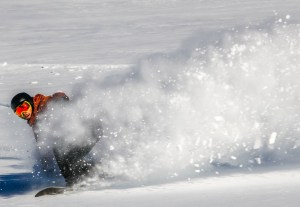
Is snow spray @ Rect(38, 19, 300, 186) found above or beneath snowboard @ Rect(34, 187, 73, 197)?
above

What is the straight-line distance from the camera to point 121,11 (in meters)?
25.3

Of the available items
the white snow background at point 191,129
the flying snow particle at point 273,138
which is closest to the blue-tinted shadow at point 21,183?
the white snow background at point 191,129

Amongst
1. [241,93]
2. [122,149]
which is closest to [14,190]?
[122,149]

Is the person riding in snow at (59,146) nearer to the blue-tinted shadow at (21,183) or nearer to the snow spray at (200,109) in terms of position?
the snow spray at (200,109)

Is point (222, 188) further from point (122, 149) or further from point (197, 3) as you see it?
point (197, 3)

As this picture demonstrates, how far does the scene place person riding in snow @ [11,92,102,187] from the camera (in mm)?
6825

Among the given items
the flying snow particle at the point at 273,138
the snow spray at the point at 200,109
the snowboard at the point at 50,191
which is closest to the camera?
the snowboard at the point at 50,191

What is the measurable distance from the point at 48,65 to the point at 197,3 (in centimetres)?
1244

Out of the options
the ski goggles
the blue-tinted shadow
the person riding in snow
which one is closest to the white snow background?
the blue-tinted shadow

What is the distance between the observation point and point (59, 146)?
7.04m

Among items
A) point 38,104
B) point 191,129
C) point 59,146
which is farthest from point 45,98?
point 191,129

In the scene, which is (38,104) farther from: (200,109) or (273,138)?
(273,138)

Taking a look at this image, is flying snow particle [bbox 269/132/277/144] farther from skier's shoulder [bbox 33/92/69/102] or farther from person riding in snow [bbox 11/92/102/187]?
skier's shoulder [bbox 33/92/69/102]

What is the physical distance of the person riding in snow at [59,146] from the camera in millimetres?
6825
